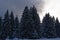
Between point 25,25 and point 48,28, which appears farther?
point 48,28

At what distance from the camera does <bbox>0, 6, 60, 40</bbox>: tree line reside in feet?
142

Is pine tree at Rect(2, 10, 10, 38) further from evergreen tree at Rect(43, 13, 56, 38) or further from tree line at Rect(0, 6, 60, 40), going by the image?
evergreen tree at Rect(43, 13, 56, 38)

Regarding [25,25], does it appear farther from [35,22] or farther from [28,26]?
[35,22]

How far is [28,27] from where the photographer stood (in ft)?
142

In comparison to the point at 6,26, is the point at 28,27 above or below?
below

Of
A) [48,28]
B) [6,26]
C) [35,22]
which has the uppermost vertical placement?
[35,22]

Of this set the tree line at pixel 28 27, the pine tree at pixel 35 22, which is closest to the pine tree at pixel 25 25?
the tree line at pixel 28 27

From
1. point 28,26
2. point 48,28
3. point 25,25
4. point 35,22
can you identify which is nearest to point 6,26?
point 25,25

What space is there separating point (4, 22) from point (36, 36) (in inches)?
409

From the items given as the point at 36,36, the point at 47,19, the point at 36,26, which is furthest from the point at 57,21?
the point at 36,36

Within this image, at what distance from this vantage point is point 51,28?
4781 cm

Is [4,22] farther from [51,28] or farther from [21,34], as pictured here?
[51,28]

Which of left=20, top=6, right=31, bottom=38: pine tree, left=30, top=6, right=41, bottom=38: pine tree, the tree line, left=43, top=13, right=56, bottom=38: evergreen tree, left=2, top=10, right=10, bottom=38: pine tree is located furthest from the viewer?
left=2, top=10, right=10, bottom=38: pine tree

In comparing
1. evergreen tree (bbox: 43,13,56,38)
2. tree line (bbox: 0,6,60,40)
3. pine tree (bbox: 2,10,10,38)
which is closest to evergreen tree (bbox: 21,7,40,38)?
tree line (bbox: 0,6,60,40)
